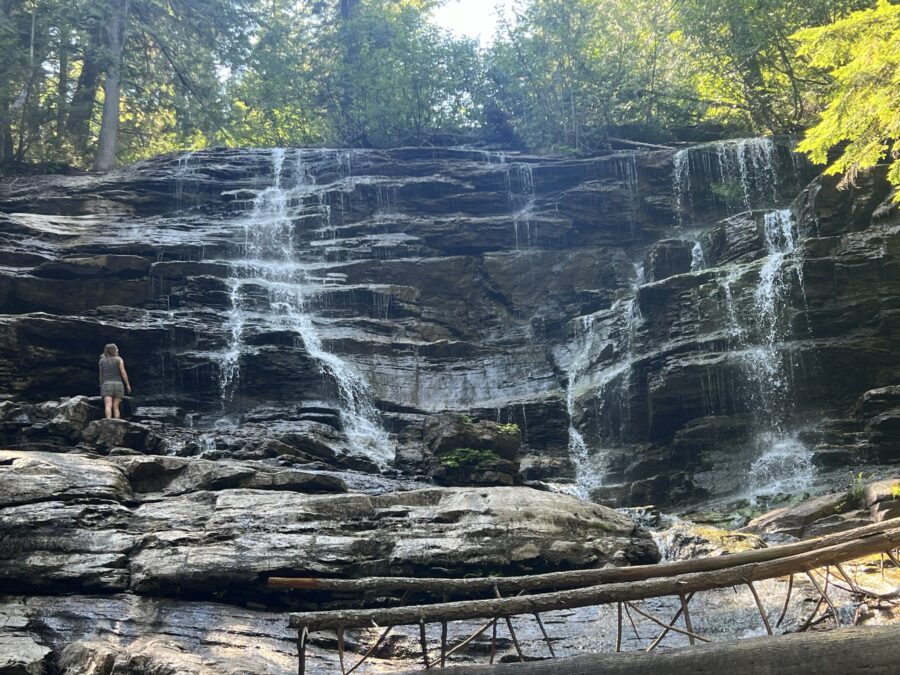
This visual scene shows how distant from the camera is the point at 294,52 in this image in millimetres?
34969

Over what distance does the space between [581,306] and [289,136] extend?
19.5 meters

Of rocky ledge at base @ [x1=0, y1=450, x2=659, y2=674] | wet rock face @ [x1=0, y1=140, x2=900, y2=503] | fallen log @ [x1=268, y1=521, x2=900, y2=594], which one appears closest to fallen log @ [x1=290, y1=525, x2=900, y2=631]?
fallen log @ [x1=268, y1=521, x2=900, y2=594]

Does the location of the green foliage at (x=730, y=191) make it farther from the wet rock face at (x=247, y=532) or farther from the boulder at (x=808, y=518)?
the wet rock face at (x=247, y=532)

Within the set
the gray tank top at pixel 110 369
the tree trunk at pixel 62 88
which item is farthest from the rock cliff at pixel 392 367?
the tree trunk at pixel 62 88

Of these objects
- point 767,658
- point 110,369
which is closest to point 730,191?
point 110,369

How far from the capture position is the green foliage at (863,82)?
1328 centimetres

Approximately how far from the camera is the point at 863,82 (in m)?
13.7

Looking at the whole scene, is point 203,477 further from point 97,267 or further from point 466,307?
point 466,307

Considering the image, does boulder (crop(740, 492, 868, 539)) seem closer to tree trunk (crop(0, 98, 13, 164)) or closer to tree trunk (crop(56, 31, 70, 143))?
tree trunk (crop(0, 98, 13, 164))

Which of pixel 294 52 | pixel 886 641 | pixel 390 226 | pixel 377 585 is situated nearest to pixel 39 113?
pixel 294 52

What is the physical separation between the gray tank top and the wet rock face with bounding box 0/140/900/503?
1.58m

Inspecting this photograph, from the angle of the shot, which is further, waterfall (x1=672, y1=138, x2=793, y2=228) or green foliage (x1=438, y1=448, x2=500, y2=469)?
waterfall (x1=672, y1=138, x2=793, y2=228)

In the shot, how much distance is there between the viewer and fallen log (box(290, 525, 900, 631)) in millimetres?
5719

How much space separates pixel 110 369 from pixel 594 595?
1309 centimetres
